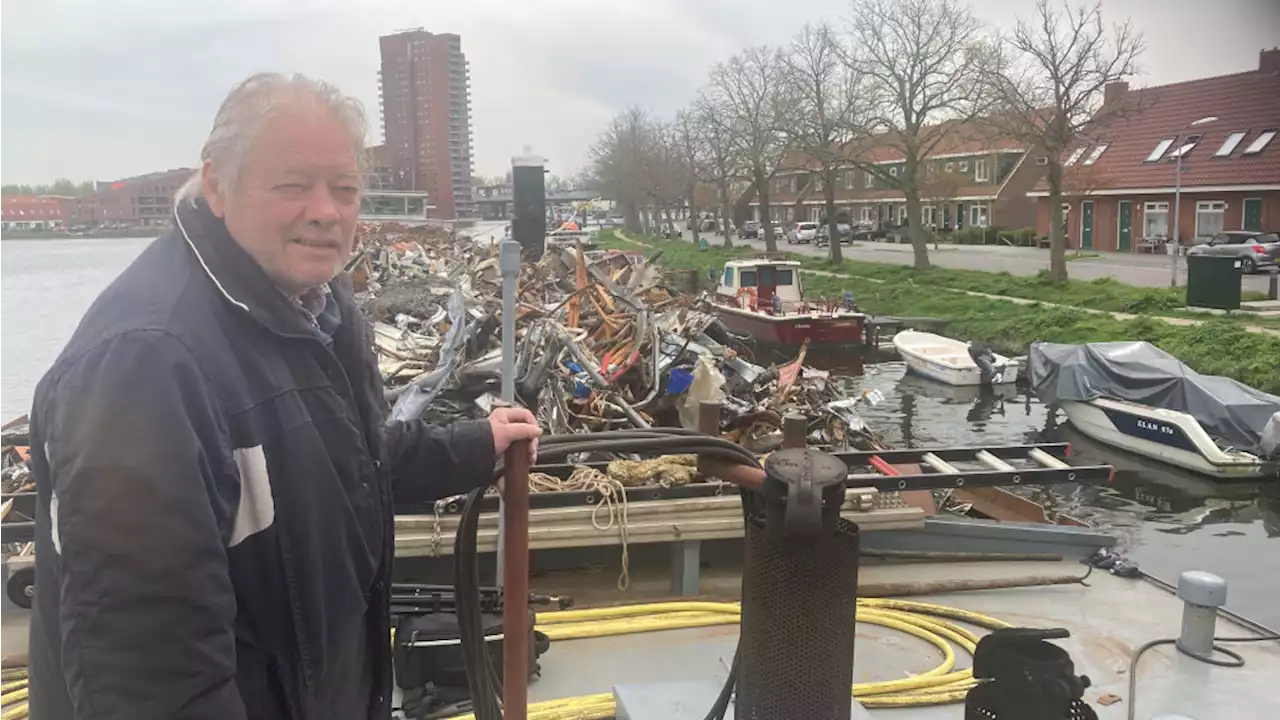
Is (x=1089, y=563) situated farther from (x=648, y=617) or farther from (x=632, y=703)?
(x=632, y=703)

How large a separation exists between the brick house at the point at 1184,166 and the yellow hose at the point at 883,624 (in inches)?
1098

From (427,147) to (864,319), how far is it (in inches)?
1664

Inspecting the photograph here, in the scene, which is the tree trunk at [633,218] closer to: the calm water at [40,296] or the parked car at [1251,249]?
the calm water at [40,296]

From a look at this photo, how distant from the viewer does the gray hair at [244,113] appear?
4.96 feet

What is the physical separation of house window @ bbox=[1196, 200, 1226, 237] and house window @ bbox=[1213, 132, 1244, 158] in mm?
1517

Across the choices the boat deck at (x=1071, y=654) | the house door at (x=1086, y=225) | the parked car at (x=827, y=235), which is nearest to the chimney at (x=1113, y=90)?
the house door at (x=1086, y=225)

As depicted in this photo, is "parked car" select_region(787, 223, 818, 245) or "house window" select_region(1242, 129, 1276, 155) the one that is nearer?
"house window" select_region(1242, 129, 1276, 155)

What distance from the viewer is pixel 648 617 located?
3.90m

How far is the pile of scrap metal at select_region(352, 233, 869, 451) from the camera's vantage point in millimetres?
7590

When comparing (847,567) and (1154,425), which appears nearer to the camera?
(847,567)

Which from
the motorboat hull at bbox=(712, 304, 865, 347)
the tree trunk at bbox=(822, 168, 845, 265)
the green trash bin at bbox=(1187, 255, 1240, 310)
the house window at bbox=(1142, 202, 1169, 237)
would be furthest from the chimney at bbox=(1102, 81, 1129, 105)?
the motorboat hull at bbox=(712, 304, 865, 347)

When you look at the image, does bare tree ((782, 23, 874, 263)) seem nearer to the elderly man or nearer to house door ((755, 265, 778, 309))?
house door ((755, 265, 778, 309))

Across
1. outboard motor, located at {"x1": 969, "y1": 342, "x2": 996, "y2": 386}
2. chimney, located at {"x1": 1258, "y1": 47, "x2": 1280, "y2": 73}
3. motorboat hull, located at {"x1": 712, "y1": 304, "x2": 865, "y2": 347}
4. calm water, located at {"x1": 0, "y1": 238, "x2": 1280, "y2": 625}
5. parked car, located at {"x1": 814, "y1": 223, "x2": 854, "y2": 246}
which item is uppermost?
chimney, located at {"x1": 1258, "y1": 47, "x2": 1280, "y2": 73}

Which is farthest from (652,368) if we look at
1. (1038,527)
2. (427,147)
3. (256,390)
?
(427,147)
